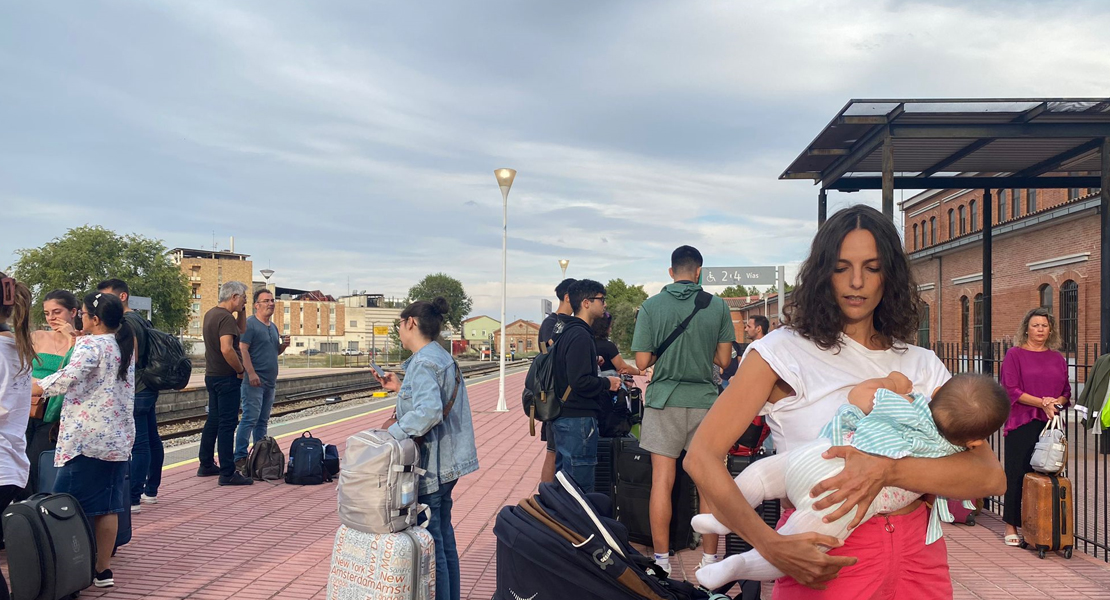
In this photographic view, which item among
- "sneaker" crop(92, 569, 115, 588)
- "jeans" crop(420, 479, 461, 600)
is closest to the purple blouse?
"jeans" crop(420, 479, 461, 600)

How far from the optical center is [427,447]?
13.7 feet

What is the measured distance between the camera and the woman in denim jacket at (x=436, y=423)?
13.4 feet

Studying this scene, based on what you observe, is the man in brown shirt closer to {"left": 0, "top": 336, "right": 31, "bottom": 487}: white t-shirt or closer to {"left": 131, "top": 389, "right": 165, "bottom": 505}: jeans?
{"left": 131, "top": 389, "right": 165, "bottom": 505}: jeans

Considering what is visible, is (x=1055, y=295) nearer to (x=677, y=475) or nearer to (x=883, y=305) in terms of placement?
(x=677, y=475)

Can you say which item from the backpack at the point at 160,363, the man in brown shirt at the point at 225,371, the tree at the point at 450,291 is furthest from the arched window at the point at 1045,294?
the tree at the point at 450,291

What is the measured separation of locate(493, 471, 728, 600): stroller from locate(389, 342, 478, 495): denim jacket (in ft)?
3.93

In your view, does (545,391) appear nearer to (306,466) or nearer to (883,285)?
(306,466)

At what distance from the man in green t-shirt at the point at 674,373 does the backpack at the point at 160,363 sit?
3.74 m

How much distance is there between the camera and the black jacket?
586 centimetres

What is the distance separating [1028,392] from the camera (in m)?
6.27

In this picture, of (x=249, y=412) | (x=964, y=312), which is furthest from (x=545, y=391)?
(x=964, y=312)

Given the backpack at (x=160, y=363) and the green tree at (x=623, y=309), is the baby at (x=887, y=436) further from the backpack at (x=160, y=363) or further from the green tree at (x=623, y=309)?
the green tree at (x=623, y=309)

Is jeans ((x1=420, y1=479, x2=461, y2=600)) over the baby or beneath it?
beneath

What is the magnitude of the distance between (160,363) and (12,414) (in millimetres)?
2823
